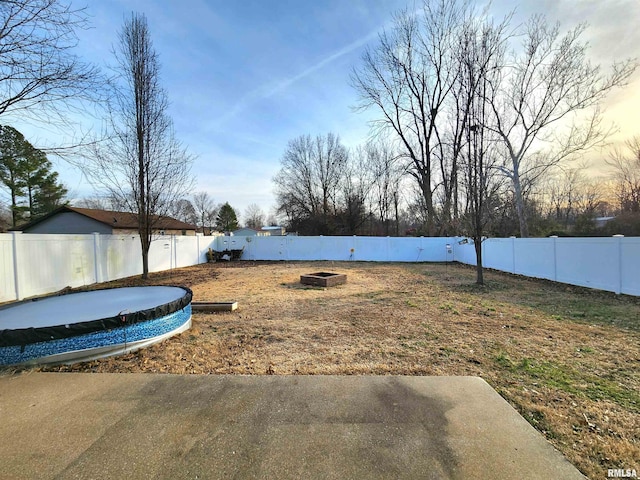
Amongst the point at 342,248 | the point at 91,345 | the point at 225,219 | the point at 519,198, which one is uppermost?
the point at 225,219

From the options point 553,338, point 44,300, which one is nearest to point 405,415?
point 553,338

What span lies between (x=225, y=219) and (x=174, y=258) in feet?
130

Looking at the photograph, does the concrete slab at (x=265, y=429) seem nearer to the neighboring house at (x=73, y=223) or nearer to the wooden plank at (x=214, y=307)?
the wooden plank at (x=214, y=307)

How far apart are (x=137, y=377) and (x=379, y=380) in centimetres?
243

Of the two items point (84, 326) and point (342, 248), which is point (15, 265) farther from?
point (342, 248)

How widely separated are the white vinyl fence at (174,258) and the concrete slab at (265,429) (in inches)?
243

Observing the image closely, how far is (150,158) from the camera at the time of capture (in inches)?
415

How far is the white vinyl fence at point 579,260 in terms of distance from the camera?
6719 mm

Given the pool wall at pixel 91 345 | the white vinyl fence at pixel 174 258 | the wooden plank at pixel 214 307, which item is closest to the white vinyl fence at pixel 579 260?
the white vinyl fence at pixel 174 258

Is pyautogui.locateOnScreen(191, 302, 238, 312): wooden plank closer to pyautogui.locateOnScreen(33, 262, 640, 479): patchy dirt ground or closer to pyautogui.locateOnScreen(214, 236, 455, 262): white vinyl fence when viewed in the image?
pyautogui.locateOnScreen(33, 262, 640, 479): patchy dirt ground

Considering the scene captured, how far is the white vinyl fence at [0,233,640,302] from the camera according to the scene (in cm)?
682

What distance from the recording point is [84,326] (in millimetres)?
3160

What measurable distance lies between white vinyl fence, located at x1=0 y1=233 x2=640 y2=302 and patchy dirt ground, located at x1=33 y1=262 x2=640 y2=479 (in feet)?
3.03

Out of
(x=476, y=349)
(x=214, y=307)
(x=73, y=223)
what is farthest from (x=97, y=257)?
(x=73, y=223)
